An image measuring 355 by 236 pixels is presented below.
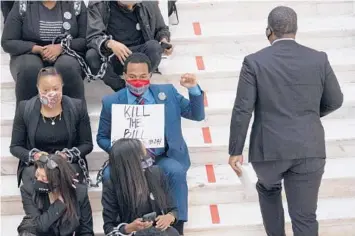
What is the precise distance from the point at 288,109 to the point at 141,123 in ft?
2.85

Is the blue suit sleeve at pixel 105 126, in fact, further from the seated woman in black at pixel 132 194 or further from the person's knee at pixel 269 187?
the person's knee at pixel 269 187

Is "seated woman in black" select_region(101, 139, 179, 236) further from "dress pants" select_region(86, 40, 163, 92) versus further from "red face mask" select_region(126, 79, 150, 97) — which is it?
"dress pants" select_region(86, 40, 163, 92)

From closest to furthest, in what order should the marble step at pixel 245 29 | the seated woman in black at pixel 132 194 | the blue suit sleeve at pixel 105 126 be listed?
the seated woman in black at pixel 132 194 → the blue suit sleeve at pixel 105 126 → the marble step at pixel 245 29

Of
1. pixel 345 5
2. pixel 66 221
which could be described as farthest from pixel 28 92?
pixel 345 5

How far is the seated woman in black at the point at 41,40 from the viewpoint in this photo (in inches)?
160

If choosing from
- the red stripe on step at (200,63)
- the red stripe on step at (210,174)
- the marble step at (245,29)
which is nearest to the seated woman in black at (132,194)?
the red stripe on step at (210,174)

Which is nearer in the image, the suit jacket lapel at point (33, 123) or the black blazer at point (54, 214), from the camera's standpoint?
the black blazer at point (54, 214)

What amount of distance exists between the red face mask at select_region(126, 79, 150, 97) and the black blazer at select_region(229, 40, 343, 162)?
65cm

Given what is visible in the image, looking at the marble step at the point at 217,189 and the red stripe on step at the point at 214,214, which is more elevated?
the marble step at the point at 217,189

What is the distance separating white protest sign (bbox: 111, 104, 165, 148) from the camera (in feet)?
11.9

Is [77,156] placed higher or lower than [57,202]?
higher

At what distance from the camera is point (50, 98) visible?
143 inches

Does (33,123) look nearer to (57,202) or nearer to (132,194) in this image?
(57,202)

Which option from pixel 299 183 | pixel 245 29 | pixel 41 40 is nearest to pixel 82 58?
pixel 41 40
